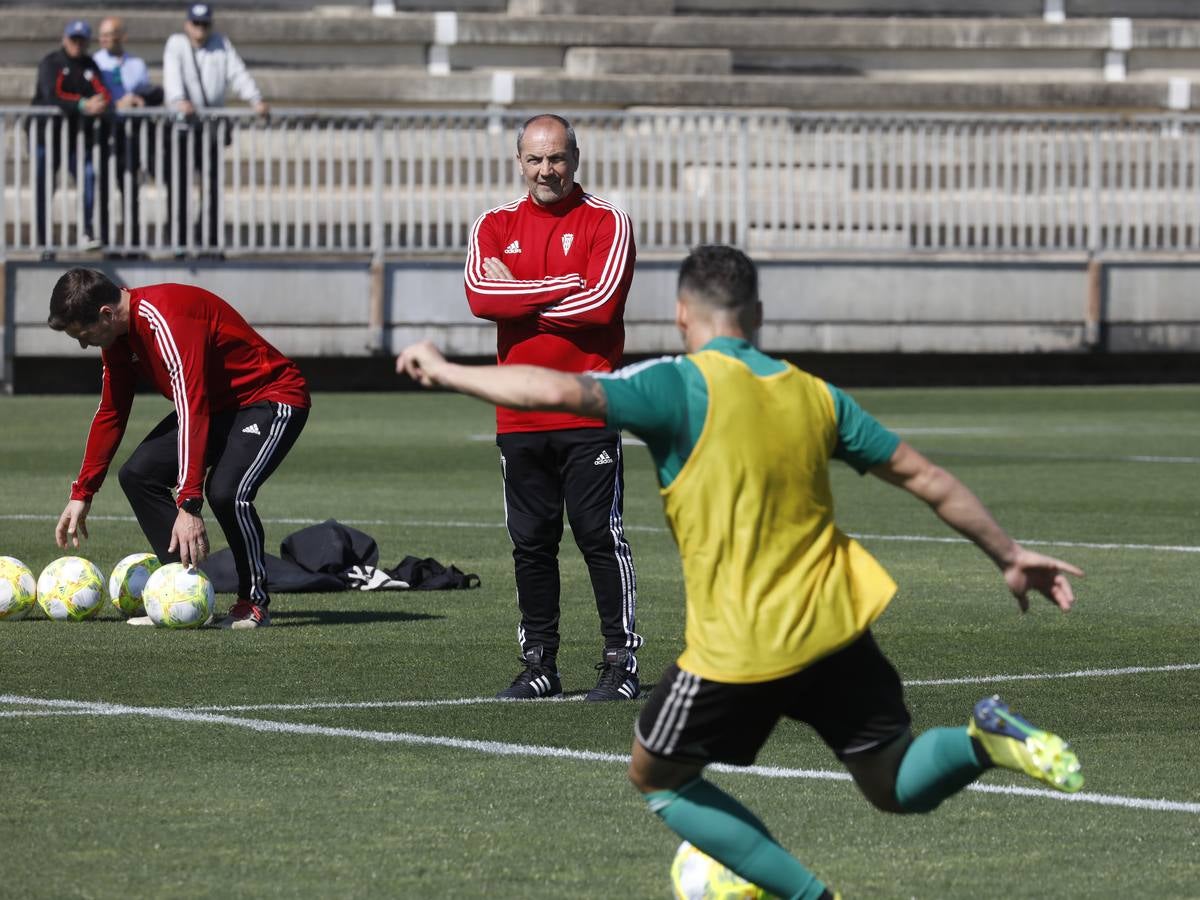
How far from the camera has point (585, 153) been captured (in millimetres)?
28812

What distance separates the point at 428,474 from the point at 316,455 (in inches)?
71.8

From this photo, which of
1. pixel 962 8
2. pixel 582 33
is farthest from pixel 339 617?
pixel 962 8

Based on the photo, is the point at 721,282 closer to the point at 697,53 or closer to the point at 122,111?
the point at 122,111

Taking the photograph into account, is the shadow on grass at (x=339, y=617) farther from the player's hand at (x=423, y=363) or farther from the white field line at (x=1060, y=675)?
the player's hand at (x=423, y=363)

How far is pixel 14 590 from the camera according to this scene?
36.1ft

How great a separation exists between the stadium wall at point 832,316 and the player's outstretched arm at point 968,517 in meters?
21.6

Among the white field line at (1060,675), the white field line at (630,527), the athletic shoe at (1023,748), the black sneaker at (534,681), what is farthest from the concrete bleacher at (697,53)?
the athletic shoe at (1023,748)

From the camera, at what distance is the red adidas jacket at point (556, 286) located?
8656 mm

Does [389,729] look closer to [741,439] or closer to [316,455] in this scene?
[741,439]

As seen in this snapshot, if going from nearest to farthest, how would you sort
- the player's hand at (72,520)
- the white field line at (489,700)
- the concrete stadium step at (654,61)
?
the white field line at (489,700)
the player's hand at (72,520)
the concrete stadium step at (654,61)

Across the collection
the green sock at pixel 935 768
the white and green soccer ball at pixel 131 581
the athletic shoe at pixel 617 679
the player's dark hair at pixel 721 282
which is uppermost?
the player's dark hair at pixel 721 282

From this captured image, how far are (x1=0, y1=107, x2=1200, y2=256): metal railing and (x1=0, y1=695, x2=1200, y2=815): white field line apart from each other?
60.8ft

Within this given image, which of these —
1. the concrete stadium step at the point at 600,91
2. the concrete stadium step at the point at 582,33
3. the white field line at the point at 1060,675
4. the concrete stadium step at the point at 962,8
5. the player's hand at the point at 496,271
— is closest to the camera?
the player's hand at the point at 496,271

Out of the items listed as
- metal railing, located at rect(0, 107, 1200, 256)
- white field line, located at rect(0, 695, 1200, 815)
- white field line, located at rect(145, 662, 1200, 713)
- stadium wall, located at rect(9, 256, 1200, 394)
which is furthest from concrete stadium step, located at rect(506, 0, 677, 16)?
white field line, located at rect(0, 695, 1200, 815)
